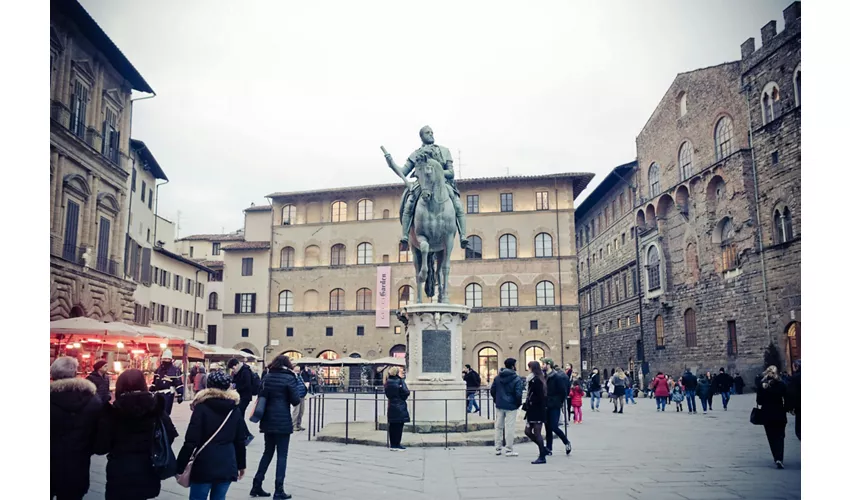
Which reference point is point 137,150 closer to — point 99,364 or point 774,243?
point 99,364

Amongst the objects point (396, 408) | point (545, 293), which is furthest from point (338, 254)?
point (396, 408)

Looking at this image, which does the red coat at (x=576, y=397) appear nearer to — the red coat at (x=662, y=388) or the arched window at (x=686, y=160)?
the red coat at (x=662, y=388)

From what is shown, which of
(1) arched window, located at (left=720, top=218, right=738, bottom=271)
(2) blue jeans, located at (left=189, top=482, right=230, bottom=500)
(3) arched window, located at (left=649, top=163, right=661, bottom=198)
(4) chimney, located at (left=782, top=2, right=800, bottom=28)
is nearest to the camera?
(2) blue jeans, located at (left=189, top=482, right=230, bottom=500)

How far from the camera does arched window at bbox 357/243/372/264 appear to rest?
38.1 meters

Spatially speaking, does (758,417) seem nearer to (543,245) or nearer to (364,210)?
(543,245)

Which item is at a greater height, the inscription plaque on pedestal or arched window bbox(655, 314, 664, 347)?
arched window bbox(655, 314, 664, 347)

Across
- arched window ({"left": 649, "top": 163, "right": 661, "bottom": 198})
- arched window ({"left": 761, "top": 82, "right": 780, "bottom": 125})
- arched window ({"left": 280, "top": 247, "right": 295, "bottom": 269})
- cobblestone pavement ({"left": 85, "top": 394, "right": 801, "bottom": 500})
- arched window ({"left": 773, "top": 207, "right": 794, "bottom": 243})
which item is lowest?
cobblestone pavement ({"left": 85, "top": 394, "right": 801, "bottom": 500})

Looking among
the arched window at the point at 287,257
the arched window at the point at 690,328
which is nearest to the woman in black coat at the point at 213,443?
the arched window at the point at 690,328

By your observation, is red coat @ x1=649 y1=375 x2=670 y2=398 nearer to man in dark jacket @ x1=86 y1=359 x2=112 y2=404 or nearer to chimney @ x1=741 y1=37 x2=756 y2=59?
chimney @ x1=741 y1=37 x2=756 y2=59

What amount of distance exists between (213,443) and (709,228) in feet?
72.7

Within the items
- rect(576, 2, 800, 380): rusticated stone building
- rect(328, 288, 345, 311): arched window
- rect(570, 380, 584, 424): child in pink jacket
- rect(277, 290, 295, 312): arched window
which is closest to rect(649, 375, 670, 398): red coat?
rect(576, 2, 800, 380): rusticated stone building

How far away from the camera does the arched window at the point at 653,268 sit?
3306 cm

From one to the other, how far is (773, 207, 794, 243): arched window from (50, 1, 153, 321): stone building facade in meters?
6.42

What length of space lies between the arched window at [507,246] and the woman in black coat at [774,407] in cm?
2920
